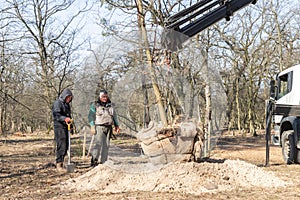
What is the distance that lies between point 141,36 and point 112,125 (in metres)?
2.07

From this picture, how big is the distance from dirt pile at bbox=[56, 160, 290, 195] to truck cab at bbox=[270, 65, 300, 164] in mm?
2458

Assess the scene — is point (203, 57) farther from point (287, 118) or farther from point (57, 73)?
point (57, 73)

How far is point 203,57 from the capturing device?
6758mm

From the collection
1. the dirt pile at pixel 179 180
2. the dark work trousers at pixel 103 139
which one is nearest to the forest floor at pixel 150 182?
the dirt pile at pixel 179 180

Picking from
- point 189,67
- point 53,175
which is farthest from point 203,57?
point 53,175

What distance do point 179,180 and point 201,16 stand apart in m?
3.22

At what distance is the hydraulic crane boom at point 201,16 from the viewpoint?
20.2 ft

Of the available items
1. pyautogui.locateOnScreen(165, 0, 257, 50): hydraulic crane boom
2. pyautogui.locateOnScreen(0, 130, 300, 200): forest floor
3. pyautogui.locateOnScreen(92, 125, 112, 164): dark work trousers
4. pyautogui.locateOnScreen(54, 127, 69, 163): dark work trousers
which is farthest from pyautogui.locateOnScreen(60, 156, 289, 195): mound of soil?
pyautogui.locateOnScreen(165, 0, 257, 50): hydraulic crane boom

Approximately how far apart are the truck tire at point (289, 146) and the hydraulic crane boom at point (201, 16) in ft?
13.2

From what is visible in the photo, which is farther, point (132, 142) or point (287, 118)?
point (287, 118)

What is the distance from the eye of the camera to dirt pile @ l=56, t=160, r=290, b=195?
5551mm

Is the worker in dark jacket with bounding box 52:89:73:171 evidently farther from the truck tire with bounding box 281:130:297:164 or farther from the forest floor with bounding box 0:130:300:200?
the truck tire with bounding box 281:130:297:164

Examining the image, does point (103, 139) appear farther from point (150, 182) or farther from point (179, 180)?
point (179, 180)

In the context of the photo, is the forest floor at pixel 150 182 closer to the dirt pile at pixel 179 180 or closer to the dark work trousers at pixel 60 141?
the dirt pile at pixel 179 180
